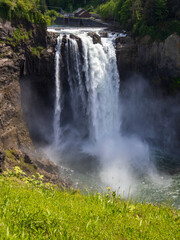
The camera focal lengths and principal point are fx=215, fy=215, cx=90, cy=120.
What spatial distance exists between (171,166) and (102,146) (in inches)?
271

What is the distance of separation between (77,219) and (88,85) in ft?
62.7

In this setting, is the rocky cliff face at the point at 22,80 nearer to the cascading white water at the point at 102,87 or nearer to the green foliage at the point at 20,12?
the green foliage at the point at 20,12

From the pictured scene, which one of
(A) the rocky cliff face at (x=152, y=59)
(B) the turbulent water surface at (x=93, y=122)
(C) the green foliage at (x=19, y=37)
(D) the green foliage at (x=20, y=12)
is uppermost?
(D) the green foliage at (x=20, y=12)

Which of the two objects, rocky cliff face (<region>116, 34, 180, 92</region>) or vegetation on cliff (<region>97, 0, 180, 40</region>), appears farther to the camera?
vegetation on cliff (<region>97, 0, 180, 40</region>)

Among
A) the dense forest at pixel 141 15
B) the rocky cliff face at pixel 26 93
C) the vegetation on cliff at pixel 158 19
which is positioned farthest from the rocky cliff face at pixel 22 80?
the vegetation on cliff at pixel 158 19

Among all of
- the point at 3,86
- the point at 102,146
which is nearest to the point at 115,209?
the point at 3,86

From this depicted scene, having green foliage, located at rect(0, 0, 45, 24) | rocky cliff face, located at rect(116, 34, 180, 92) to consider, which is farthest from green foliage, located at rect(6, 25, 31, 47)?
rocky cliff face, located at rect(116, 34, 180, 92)

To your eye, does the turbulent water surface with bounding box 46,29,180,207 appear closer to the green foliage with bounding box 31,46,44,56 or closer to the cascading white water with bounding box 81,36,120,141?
the cascading white water with bounding box 81,36,120,141

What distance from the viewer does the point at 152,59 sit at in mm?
23797

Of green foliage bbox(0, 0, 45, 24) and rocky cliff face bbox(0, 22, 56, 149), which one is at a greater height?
green foliage bbox(0, 0, 45, 24)

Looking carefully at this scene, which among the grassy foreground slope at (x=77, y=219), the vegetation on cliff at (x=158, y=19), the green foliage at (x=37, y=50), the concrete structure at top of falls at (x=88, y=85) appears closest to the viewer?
the grassy foreground slope at (x=77, y=219)

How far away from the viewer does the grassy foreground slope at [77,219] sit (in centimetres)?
366

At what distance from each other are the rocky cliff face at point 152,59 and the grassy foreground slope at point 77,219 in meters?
20.3

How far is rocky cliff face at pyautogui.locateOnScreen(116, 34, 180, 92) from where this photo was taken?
22.5 metres
